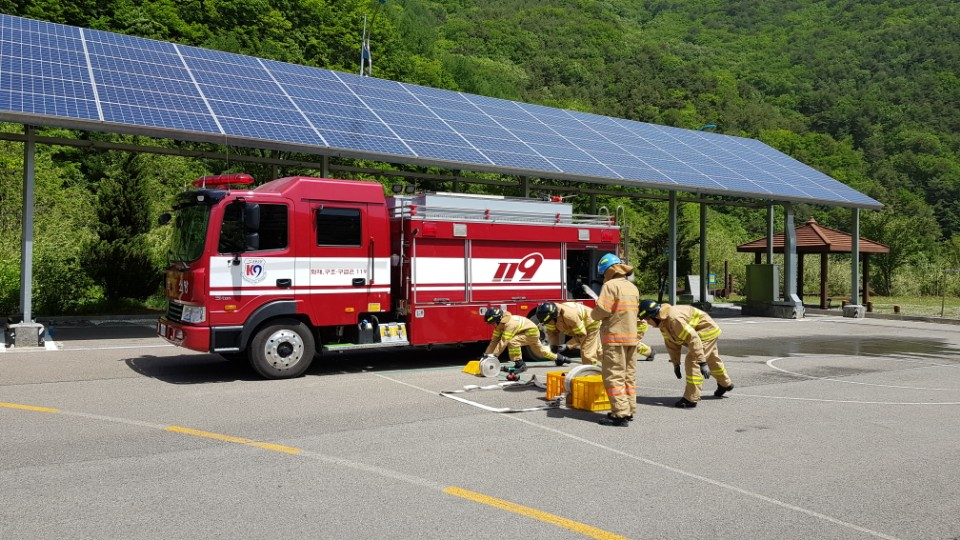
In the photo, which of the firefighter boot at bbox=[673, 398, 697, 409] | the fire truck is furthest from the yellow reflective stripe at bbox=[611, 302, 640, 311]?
the fire truck

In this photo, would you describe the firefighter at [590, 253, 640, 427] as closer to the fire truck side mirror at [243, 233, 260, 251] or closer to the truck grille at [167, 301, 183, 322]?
the fire truck side mirror at [243, 233, 260, 251]

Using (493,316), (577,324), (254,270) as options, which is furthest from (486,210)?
(254,270)

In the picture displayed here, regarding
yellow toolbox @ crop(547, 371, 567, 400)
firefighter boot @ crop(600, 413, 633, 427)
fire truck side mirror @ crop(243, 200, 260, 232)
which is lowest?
firefighter boot @ crop(600, 413, 633, 427)

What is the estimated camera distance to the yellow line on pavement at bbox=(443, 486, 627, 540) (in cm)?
474

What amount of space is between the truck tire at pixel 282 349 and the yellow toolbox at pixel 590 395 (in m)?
4.06

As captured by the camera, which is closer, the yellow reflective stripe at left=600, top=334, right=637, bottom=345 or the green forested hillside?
the yellow reflective stripe at left=600, top=334, right=637, bottom=345

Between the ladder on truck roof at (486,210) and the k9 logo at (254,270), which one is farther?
the ladder on truck roof at (486,210)

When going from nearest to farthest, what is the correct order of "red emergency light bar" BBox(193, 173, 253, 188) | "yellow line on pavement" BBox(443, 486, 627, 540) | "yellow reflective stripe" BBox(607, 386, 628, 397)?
"yellow line on pavement" BBox(443, 486, 627, 540)
"yellow reflective stripe" BBox(607, 386, 628, 397)
"red emergency light bar" BBox(193, 173, 253, 188)

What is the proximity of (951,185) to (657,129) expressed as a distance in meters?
65.7

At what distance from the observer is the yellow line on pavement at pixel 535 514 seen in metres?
4.74

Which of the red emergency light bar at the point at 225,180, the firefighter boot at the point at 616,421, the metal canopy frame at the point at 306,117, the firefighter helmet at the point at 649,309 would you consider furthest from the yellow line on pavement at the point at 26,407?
the firefighter helmet at the point at 649,309

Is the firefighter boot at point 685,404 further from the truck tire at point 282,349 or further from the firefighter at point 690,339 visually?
the truck tire at point 282,349

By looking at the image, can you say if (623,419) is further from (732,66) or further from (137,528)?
(732,66)

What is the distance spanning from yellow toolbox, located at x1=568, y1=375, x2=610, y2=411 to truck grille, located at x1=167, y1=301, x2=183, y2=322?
5.53 m
